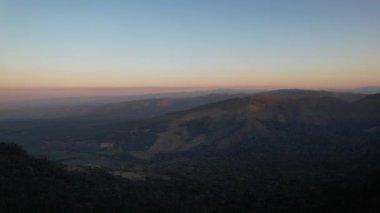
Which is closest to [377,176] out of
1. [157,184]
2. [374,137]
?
[157,184]

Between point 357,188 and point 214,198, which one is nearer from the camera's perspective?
point 357,188

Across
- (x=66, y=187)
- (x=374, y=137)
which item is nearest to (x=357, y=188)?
(x=66, y=187)

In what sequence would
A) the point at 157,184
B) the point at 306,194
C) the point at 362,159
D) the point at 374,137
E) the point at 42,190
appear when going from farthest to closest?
the point at 374,137
the point at 362,159
the point at 157,184
the point at 306,194
the point at 42,190

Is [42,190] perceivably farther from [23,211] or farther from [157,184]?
[157,184]

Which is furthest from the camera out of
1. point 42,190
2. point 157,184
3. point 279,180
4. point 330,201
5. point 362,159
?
point 362,159

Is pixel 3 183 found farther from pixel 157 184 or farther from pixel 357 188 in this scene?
pixel 357 188

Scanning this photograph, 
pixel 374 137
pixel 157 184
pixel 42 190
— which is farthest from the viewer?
pixel 374 137
